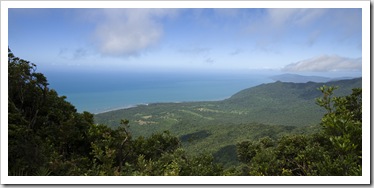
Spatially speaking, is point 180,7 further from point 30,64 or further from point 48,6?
point 30,64

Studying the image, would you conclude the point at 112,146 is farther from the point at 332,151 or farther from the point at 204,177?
the point at 332,151

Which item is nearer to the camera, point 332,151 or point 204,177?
point 204,177

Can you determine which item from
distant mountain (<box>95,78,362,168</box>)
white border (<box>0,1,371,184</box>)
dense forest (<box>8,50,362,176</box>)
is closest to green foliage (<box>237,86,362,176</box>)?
dense forest (<box>8,50,362,176</box>)

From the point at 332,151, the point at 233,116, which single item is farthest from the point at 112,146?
the point at 233,116

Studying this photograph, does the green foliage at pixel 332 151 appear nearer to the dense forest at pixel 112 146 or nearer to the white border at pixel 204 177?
the dense forest at pixel 112 146

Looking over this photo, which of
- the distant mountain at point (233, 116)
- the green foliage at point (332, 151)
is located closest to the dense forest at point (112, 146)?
the green foliage at point (332, 151)

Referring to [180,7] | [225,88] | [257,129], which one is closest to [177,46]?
[180,7]
